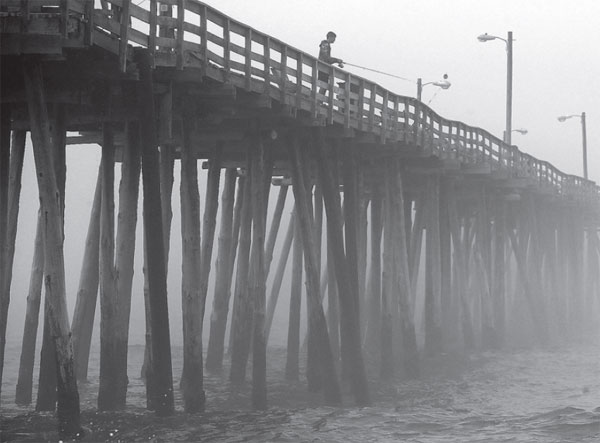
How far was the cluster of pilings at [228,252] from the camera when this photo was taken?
45.7ft

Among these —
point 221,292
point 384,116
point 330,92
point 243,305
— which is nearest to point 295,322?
point 221,292

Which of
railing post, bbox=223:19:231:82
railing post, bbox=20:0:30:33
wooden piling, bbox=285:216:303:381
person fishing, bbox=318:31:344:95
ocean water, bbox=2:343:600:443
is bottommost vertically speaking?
ocean water, bbox=2:343:600:443

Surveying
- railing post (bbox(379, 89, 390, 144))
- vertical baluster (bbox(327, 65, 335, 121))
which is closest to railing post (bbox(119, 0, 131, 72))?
vertical baluster (bbox(327, 65, 335, 121))

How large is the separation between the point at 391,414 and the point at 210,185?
6148 millimetres

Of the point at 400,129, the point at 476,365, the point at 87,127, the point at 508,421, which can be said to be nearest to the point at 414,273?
the point at 476,365

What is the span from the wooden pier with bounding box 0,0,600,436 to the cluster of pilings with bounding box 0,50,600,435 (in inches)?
1.4

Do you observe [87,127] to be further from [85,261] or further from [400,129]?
[400,129]

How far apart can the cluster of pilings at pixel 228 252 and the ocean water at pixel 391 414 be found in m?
0.51

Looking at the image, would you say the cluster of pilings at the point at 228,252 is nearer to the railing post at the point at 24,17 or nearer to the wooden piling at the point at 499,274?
the wooden piling at the point at 499,274

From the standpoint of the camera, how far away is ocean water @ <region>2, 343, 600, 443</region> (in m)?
13.9

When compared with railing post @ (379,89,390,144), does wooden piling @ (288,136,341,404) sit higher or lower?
lower

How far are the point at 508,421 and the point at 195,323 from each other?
527 cm

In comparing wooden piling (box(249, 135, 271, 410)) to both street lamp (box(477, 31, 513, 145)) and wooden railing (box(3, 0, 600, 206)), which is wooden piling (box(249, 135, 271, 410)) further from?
street lamp (box(477, 31, 513, 145))

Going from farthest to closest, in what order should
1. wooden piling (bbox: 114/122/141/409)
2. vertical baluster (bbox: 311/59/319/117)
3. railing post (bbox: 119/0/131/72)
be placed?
vertical baluster (bbox: 311/59/319/117) < wooden piling (bbox: 114/122/141/409) < railing post (bbox: 119/0/131/72)
